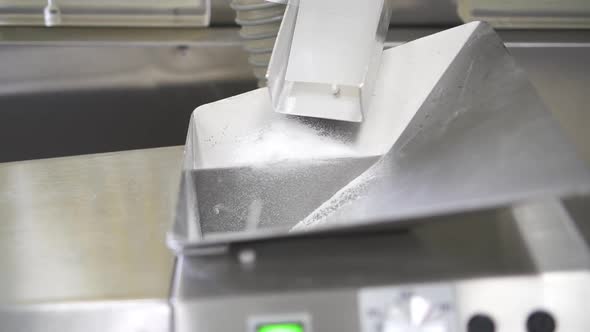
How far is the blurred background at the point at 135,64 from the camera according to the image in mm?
1377

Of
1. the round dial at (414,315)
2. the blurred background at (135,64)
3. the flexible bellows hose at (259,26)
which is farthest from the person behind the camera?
the blurred background at (135,64)

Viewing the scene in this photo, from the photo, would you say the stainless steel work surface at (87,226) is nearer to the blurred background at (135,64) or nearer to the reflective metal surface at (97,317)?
the reflective metal surface at (97,317)

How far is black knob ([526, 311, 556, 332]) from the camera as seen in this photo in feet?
2.08

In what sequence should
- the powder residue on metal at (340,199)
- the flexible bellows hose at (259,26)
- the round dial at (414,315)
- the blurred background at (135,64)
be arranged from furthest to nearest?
1. the blurred background at (135,64)
2. the flexible bellows hose at (259,26)
3. the powder residue on metal at (340,199)
4. the round dial at (414,315)

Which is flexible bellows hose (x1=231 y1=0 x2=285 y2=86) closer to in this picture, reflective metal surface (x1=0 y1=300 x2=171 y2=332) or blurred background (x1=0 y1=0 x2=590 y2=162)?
blurred background (x1=0 y1=0 x2=590 y2=162)

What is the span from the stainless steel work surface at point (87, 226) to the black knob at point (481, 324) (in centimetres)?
31

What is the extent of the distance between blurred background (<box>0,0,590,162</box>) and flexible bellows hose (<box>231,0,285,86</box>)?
0.20 metres

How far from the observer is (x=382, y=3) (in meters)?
1.01

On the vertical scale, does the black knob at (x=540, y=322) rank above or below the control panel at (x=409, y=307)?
below

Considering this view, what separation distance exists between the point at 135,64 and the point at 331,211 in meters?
0.74

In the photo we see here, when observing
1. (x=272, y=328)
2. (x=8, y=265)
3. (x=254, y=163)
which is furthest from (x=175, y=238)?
(x=254, y=163)

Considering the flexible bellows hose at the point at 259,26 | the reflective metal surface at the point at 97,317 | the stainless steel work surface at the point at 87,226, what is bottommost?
the reflective metal surface at the point at 97,317

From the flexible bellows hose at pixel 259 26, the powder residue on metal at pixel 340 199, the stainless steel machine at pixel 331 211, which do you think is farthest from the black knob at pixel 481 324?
the flexible bellows hose at pixel 259 26

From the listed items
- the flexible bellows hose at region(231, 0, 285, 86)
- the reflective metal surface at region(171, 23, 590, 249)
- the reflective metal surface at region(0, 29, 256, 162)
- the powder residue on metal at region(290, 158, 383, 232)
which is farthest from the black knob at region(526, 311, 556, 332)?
the reflective metal surface at region(0, 29, 256, 162)
